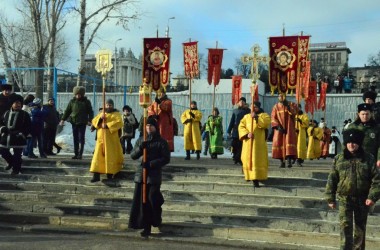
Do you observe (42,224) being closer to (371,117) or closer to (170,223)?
(170,223)

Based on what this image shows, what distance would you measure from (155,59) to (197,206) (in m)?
4.54

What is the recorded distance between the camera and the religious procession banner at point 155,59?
12.6 m

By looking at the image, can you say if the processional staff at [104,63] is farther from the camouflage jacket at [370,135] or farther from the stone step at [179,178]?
the camouflage jacket at [370,135]

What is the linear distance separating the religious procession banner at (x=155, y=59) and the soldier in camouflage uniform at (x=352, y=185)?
22.4 feet

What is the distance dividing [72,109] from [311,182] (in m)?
6.08

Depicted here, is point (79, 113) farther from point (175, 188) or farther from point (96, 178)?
point (175, 188)

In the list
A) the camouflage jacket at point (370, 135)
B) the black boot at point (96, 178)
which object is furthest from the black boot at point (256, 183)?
the black boot at point (96, 178)

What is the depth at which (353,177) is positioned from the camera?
6.39 meters

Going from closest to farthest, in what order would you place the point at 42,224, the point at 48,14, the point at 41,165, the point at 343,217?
the point at 343,217 → the point at 42,224 → the point at 41,165 → the point at 48,14

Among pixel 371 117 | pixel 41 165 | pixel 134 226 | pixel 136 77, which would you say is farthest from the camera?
pixel 136 77

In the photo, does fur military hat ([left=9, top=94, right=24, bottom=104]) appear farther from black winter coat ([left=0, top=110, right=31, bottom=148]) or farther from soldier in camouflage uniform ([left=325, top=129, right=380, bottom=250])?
soldier in camouflage uniform ([left=325, top=129, right=380, bottom=250])

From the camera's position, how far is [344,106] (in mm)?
36594

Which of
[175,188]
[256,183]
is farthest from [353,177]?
[175,188]

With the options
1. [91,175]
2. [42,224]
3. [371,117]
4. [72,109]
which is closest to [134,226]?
[42,224]
